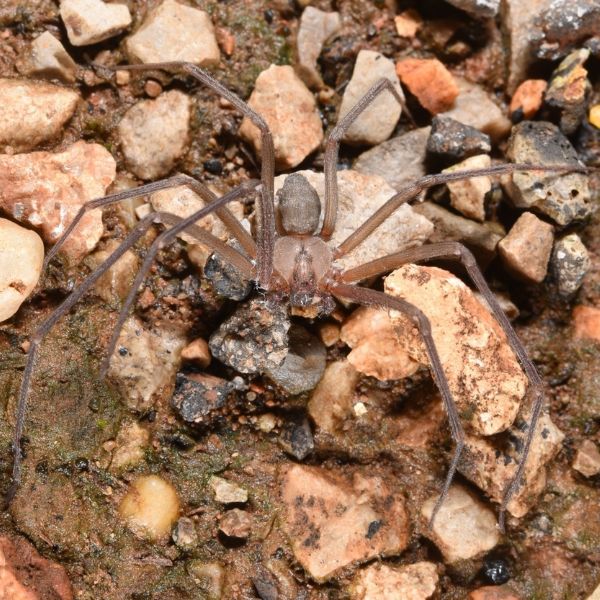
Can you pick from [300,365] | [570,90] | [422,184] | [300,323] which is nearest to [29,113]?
[300,323]

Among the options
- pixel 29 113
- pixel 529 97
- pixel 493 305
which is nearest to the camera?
pixel 493 305

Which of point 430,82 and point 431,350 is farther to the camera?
point 430,82

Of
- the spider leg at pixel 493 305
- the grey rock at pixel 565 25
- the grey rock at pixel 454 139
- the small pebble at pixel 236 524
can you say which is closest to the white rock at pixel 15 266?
the small pebble at pixel 236 524

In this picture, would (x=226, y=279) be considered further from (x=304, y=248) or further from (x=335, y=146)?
(x=335, y=146)

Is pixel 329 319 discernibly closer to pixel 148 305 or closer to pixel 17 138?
pixel 148 305

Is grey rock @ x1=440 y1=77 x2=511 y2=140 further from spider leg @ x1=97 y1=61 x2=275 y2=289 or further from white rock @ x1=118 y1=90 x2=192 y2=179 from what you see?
white rock @ x1=118 y1=90 x2=192 y2=179

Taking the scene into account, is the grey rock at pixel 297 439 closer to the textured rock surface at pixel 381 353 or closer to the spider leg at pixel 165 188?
the textured rock surface at pixel 381 353

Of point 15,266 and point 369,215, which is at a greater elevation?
point 369,215
